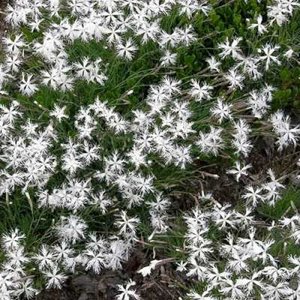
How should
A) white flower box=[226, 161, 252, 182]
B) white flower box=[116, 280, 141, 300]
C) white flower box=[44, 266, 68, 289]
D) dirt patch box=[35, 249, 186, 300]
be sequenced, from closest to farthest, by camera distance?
1. white flower box=[116, 280, 141, 300]
2. white flower box=[44, 266, 68, 289]
3. white flower box=[226, 161, 252, 182]
4. dirt patch box=[35, 249, 186, 300]

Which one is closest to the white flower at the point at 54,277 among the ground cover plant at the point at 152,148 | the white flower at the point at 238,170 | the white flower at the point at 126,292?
the ground cover plant at the point at 152,148

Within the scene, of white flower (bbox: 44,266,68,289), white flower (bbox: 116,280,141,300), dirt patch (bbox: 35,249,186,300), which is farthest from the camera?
dirt patch (bbox: 35,249,186,300)

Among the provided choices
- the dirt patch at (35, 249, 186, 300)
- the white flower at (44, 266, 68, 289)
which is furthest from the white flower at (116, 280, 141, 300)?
the white flower at (44, 266, 68, 289)

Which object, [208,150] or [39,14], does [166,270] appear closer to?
[208,150]

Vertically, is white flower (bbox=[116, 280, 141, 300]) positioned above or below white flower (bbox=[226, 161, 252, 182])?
below

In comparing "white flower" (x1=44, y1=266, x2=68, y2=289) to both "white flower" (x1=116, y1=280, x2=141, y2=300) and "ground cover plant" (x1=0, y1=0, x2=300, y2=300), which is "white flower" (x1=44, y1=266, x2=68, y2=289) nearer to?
"ground cover plant" (x1=0, y1=0, x2=300, y2=300)

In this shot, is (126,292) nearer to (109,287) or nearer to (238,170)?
(109,287)

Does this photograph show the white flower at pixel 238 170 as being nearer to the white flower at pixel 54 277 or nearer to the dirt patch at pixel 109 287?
the dirt patch at pixel 109 287

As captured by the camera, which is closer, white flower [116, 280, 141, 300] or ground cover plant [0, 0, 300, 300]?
white flower [116, 280, 141, 300]

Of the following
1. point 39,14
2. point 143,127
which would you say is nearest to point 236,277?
point 143,127

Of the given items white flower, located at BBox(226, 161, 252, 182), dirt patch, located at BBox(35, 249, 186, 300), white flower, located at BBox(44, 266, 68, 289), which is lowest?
dirt patch, located at BBox(35, 249, 186, 300)
